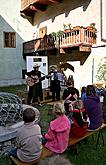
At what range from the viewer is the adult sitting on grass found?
3357mm

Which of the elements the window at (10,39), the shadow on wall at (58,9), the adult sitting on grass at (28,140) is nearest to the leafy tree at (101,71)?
the shadow on wall at (58,9)

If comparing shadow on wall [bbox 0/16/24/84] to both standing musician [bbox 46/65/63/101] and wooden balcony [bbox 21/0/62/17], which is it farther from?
standing musician [bbox 46/65/63/101]

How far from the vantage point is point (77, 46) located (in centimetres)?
1193

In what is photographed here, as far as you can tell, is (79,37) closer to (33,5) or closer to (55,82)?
(55,82)

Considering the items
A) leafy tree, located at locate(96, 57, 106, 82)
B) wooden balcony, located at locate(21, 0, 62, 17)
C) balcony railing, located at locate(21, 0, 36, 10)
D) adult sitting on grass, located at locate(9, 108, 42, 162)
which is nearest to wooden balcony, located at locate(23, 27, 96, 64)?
leafy tree, located at locate(96, 57, 106, 82)

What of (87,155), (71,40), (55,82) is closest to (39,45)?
(71,40)

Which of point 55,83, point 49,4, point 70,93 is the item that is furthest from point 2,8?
point 70,93

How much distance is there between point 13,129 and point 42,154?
133 centimetres

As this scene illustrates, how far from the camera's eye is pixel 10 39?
16406mm

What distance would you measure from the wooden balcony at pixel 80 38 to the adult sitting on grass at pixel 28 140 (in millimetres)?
8680

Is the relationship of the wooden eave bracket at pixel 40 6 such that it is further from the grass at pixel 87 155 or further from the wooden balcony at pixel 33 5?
the grass at pixel 87 155

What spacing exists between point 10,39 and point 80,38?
6462 millimetres

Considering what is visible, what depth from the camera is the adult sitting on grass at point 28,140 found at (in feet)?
11.0

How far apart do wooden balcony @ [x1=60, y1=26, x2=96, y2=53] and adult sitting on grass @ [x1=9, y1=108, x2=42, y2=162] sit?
868cm
